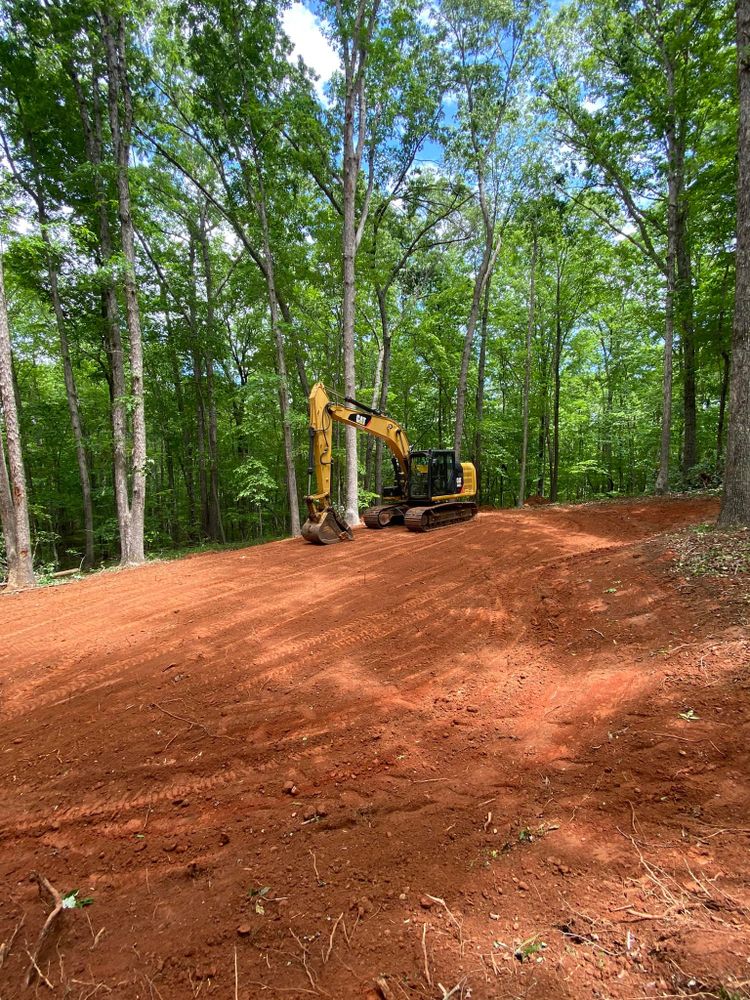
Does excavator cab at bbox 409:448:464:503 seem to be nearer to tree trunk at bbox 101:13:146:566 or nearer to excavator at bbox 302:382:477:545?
excavator at bbox 302:382:477:545

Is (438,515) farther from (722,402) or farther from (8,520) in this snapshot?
(722,402)

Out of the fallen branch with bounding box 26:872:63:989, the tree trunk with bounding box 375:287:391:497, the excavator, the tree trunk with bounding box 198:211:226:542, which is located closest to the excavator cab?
the excavator

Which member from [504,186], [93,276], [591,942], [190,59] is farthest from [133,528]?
[504,186]

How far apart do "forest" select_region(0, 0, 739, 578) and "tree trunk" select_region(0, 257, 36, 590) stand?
6 cm

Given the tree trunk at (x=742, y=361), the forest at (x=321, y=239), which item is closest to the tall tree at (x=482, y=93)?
the forest at (x=321, y=239)

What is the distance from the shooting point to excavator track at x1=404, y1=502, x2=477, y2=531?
34.8 ft

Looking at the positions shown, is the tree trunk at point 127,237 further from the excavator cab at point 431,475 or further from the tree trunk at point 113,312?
the excavator cab at point 431,475

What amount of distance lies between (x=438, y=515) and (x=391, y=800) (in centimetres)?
919

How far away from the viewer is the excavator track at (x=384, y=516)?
11.6m

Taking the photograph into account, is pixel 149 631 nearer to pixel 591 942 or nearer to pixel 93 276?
pixel 591 942

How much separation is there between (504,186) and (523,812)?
2232 cm

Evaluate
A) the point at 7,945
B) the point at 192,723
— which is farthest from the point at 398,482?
the point at 7,945

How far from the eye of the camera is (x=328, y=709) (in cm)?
335

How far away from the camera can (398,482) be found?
41.6ft
